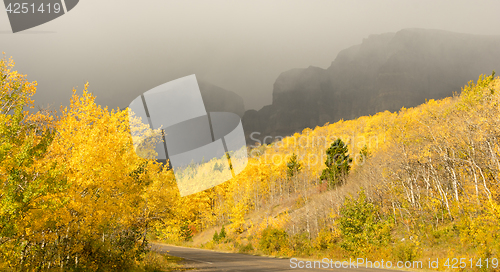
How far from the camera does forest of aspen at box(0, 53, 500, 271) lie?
8086 millimetres

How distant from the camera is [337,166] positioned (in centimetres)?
4072

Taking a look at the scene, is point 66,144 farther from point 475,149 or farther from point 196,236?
point 196,236

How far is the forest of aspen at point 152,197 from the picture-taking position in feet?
26.5

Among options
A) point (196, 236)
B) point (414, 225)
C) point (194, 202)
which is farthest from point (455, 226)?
point (196, 236)

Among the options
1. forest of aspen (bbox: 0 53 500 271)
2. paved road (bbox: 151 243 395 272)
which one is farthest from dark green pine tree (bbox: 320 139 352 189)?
paved road (bbox: 151 243 395 272)

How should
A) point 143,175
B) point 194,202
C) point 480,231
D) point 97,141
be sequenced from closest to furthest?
1. point 97,141
2. point 480,231
3. point 143,175
4. point 194,202

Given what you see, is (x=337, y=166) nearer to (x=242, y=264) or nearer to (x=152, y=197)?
(x=242, y=264)

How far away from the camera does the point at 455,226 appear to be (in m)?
17.7

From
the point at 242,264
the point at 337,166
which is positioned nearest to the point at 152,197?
the point at 242,264

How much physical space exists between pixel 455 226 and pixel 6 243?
75.2 ft

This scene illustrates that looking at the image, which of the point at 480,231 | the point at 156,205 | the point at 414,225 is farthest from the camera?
the point at 414,225

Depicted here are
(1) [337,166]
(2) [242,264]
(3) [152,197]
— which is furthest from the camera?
(1) [337,166]

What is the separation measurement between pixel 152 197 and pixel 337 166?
31.2m

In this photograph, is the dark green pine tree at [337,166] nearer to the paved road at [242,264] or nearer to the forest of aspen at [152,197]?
the forest of aspen at [152,197]
